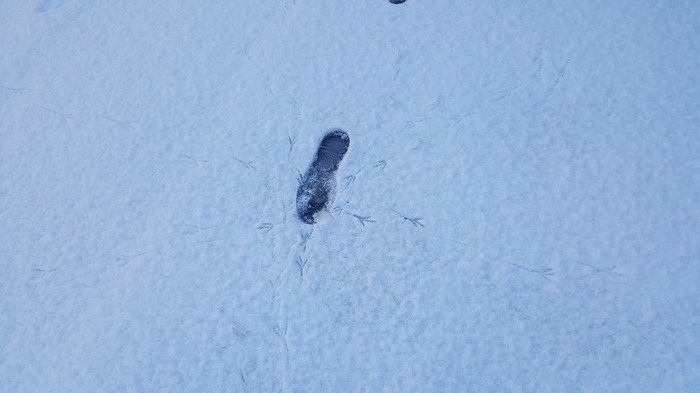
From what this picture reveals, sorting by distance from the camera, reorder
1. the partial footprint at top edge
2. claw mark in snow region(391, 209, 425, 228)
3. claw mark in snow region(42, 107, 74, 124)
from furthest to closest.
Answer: the partial footprint at top edge → claw mark in snow region(42, 107, 74, 124) → claw mark in snow region(391, 209, 425, 228)

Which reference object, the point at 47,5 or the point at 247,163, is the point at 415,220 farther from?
the point at 47,5

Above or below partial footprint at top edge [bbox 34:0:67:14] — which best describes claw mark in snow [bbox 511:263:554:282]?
below

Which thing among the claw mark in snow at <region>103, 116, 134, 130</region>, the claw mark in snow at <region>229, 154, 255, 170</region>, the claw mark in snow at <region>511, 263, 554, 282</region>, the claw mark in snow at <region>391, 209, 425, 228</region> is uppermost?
the claw mark in snow at <region>511, 263, 554, 282</region>

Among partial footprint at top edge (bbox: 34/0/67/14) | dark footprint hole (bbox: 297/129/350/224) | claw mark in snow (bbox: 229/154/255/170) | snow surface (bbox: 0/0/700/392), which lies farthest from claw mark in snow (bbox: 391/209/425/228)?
partial footprint at top edge (bbox: 34/0/67/14)

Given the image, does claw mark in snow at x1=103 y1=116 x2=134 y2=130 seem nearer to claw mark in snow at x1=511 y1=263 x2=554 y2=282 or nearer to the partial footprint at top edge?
the partial footprint at top edge

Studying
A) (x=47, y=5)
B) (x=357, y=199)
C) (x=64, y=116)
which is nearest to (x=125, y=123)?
(x=64, y=116)

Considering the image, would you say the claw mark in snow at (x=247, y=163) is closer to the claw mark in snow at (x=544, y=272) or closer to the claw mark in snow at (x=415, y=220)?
the claw mark in snow at (x=415, y=220)
